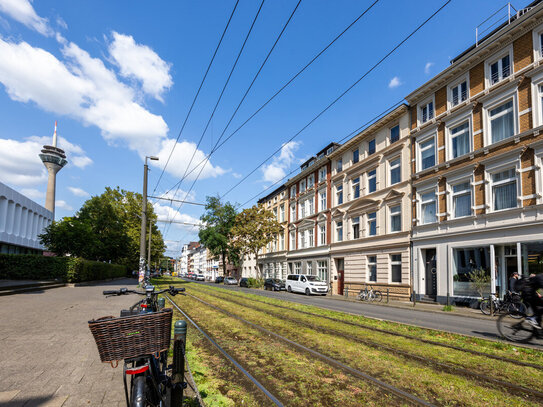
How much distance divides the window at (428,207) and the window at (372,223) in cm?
481

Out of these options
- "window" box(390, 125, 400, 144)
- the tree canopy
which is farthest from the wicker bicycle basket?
the tree canopy

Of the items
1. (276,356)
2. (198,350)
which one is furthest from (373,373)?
(198,350)

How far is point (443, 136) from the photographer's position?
69.3 feet

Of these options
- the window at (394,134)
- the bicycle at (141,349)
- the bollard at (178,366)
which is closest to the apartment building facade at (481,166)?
the window at (394,134)

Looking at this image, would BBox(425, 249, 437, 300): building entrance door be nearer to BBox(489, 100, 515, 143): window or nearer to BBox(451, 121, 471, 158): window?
BBox(451, 121, 471, 158): window

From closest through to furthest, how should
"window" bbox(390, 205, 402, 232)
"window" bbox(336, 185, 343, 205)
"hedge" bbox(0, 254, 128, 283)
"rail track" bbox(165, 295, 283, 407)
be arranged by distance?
"rail track" bbox(165, 295, 283, 407) → "window" bbox(390, 205, 402, 232) → "hedge" bbox(0, 254, 128, 283) → "window" bbox(336, 185, 343, 205)

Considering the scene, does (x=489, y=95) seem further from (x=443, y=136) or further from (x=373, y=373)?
(x=373, y=373)

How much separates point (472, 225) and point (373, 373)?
53.3 ft

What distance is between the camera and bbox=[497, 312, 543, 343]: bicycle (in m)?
8.05

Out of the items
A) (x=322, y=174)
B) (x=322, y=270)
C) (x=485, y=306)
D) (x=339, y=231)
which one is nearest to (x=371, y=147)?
(x=322, y=174)

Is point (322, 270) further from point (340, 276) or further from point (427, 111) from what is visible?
point (427, 111)

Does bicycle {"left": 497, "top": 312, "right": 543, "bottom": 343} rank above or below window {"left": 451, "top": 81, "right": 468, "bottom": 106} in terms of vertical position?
below

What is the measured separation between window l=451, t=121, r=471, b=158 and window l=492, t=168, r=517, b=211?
8.31 feet

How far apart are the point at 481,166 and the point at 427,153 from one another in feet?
14.1
